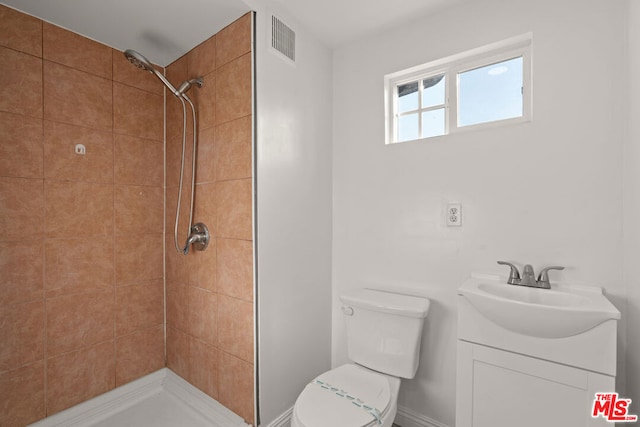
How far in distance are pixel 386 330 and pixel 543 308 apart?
28.1 inches

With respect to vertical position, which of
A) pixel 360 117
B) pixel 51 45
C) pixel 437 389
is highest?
pixel 51 45

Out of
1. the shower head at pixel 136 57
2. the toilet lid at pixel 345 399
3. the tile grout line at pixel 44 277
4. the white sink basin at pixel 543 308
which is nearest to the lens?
the white sink basin at pixel 543 308

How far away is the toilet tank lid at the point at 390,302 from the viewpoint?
4.89 ft

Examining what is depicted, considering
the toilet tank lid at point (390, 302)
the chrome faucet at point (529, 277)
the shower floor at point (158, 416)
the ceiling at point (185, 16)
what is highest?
the ceiling at point (185, 16)

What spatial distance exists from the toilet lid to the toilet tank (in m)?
0.08

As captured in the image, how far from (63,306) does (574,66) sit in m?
2.81

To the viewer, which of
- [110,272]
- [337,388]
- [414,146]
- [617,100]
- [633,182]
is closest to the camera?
[633,182]

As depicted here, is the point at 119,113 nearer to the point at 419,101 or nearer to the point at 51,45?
the point at 51,45

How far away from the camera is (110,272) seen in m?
1.87

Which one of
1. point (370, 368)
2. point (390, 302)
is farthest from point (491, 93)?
point (370, 368)

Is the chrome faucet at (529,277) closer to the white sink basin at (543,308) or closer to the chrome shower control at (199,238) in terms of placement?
the white sink basin at (543,308)

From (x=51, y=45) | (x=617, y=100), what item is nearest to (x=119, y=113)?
(x=51, y=45)

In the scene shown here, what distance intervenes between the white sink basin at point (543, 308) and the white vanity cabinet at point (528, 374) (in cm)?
4

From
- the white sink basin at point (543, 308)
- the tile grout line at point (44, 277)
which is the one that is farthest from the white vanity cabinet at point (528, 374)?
the tile grout line at point (44, 277)
